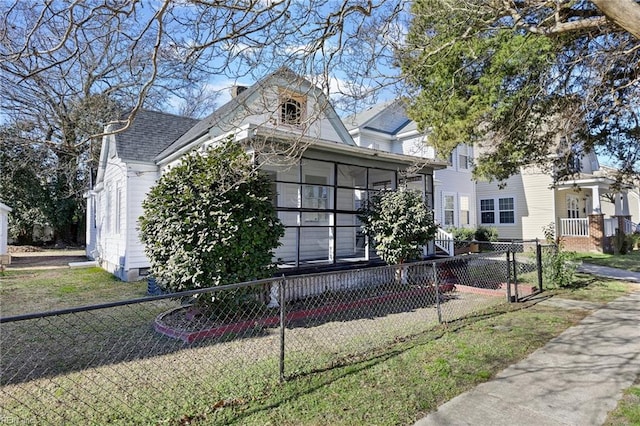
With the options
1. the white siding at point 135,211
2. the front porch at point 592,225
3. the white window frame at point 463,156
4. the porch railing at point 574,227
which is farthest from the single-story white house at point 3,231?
the porch railing at point 574,227

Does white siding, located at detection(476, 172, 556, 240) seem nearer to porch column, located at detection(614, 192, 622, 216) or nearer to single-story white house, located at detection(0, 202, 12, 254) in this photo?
porch column, located at detection(614, 192, 622, 216)

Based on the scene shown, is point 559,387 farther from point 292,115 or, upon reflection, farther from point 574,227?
point 574,227

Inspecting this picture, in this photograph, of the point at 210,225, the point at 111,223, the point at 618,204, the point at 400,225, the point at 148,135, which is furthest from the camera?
the point at 618,204

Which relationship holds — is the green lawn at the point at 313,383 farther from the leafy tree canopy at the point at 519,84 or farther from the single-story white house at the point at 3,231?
the single-story white house at the point at 3,231

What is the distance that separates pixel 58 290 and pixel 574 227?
21372 mm

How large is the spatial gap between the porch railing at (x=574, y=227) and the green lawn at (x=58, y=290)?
19.3 meters

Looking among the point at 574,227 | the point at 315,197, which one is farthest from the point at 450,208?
the point at 315,197

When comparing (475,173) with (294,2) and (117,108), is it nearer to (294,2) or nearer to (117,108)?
(294,2)

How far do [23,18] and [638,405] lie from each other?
27.6 ft

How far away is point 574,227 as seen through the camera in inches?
732

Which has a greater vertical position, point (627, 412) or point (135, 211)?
point (135, 211)

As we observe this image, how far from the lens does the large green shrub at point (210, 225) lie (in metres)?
5.47

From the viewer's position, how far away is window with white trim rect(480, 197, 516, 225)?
2022cm

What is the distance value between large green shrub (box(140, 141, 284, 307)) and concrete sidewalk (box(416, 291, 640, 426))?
11.5 feet
